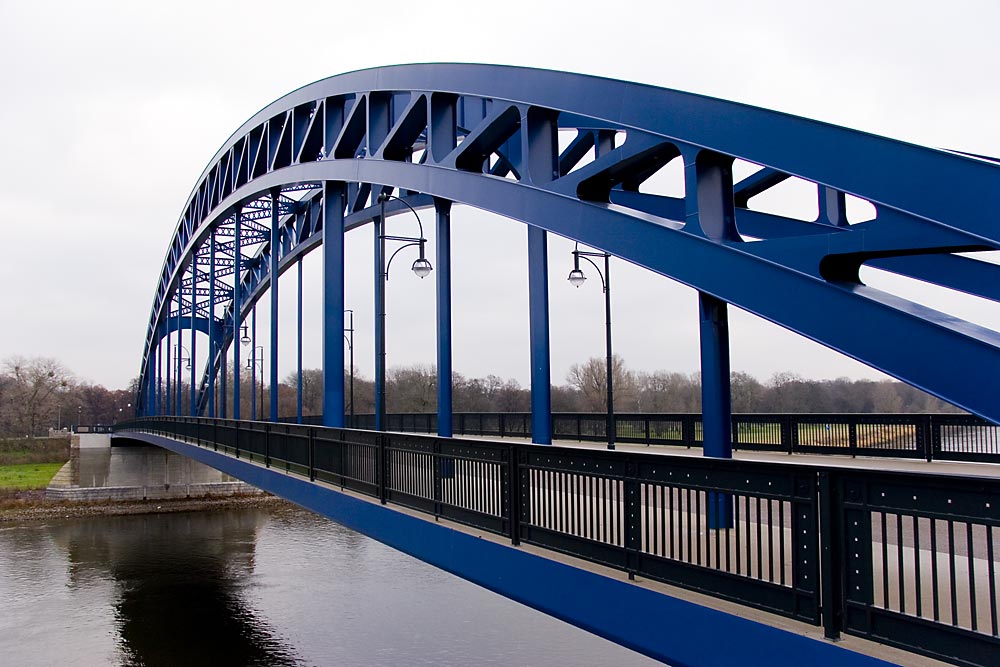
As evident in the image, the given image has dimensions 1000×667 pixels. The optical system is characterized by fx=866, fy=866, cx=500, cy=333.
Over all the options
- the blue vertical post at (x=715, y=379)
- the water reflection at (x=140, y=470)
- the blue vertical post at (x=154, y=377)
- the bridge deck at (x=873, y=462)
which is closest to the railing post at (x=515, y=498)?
the blue vertical post at (x=715, y=379)

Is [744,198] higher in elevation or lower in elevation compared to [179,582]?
higher

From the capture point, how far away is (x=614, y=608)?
18.9ft

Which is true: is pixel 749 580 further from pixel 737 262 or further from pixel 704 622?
pixel 737 262

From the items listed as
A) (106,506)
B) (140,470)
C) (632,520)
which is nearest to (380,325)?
(632,520)

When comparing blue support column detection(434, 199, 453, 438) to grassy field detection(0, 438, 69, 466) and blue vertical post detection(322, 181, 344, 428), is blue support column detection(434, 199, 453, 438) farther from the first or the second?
grassy field detection(0, 438, 69, 466)

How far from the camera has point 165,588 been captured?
27.0m

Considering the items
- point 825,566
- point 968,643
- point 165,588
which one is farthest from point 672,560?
point 165,588

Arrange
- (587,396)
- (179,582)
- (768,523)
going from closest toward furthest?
(768,523) → (179,582) → (587,396)

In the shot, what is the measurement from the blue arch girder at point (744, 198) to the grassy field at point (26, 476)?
49.1 meters

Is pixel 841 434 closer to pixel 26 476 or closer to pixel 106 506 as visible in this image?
pixel 106 506

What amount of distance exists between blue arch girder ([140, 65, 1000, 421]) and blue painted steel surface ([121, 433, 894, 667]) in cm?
188

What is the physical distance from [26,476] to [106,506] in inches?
718

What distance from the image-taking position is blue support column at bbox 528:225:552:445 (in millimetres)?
11977

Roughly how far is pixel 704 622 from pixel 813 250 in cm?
263
